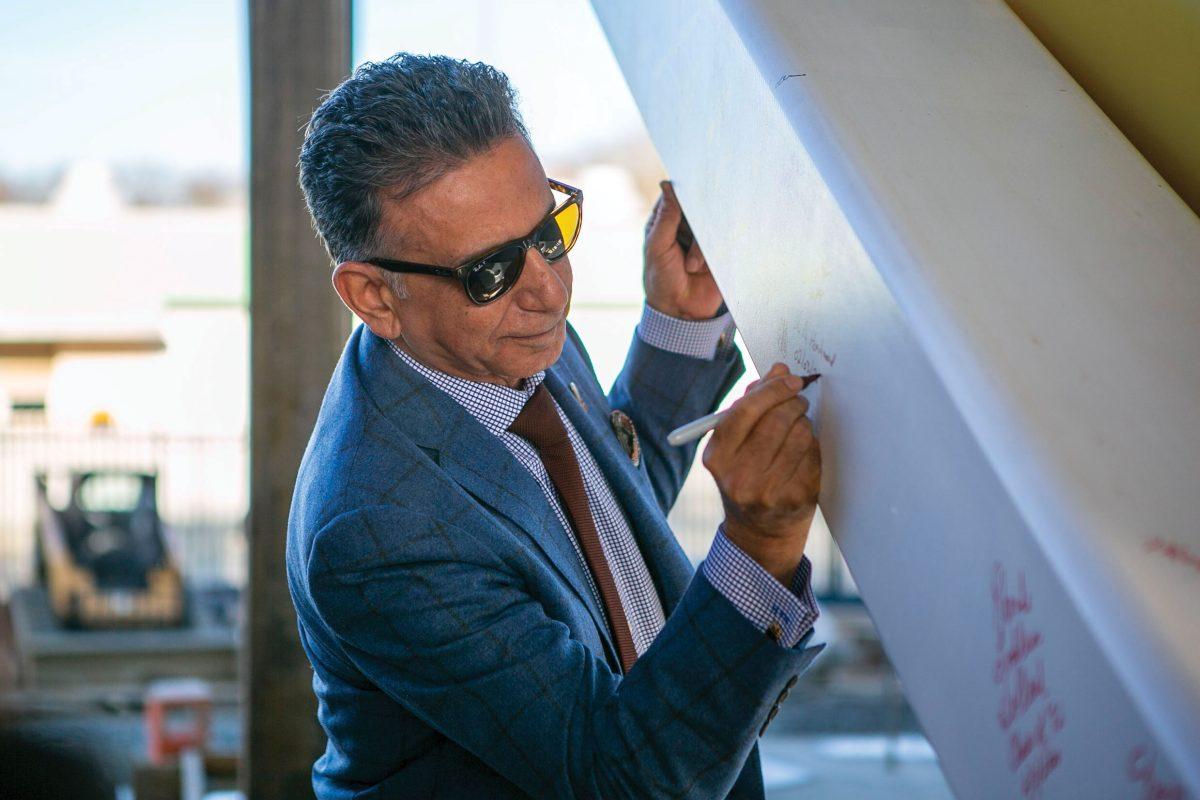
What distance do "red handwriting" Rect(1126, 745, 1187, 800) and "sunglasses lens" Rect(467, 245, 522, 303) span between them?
772 millimetres

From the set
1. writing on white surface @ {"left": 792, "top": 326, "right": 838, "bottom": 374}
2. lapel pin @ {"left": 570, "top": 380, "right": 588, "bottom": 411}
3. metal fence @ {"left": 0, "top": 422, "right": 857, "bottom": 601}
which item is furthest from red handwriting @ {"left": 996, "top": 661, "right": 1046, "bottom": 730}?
metal fence @ {"left": 0, "top": 422, "right": 857, "bottom": 601}

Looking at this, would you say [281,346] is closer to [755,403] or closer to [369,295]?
[369,295]

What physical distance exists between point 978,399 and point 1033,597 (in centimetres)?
11

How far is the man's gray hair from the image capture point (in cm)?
115

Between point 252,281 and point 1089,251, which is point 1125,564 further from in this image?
point 252,281

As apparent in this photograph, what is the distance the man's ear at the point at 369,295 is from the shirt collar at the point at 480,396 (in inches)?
1.5

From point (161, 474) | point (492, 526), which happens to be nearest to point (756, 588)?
point (492, 526)

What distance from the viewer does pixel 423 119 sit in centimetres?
115


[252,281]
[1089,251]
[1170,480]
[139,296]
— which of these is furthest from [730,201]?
[139,296]

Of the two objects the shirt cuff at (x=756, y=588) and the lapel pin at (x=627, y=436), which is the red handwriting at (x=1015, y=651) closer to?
the shirt cuff at (x=756, y=588)

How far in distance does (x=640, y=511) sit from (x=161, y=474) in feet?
28.5

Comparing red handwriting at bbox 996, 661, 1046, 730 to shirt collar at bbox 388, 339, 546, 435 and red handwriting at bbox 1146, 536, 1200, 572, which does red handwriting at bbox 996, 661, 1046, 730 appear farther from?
shirt collar at bbox 388, 339, 546, 435

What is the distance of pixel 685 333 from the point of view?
5.29ft

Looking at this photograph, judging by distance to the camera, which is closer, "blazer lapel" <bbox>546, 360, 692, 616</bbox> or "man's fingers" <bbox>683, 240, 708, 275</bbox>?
"blazer lapel" <bbox>546, 360, 692, 616</bbox>
